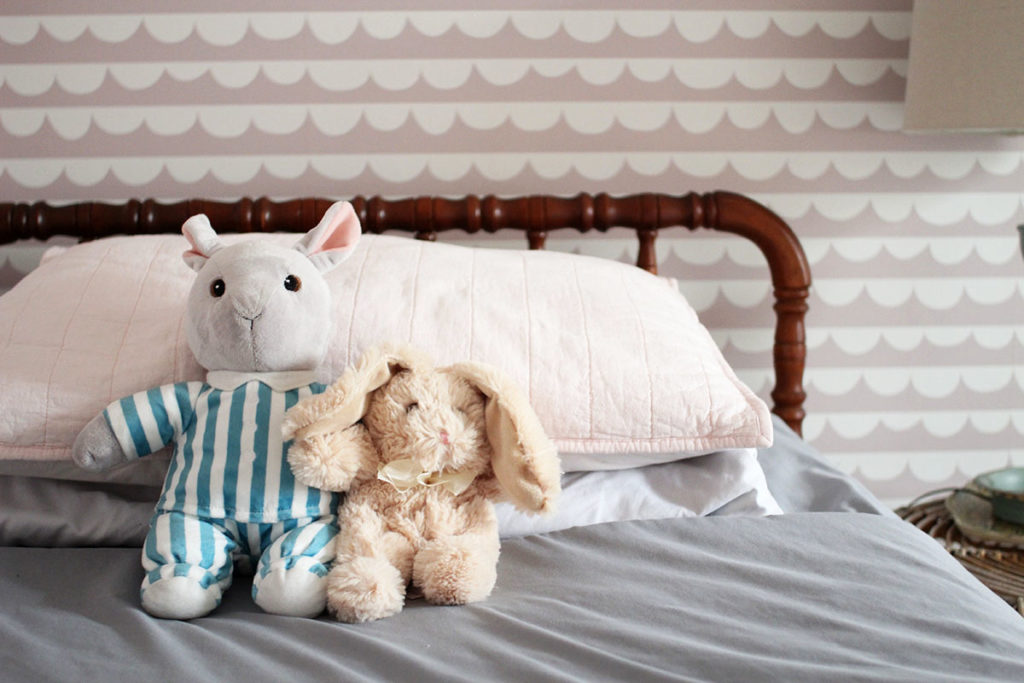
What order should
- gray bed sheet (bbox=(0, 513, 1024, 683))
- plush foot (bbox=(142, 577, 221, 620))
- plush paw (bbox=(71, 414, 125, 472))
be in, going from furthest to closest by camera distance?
1. plush paw (bbox=(71, 414, 125, 472))
2. plush foot (bbox=(142, 577, 221, 620))
3. gray bed sheet (bbox=(0, 513, 1024, 683))

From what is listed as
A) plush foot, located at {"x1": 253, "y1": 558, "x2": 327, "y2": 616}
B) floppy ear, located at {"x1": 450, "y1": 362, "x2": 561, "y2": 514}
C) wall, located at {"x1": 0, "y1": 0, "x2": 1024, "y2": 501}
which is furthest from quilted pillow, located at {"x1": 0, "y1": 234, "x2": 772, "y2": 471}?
wall, located at {"x1": 0, "y1": 0, "x2": 1024, "y2": 501}

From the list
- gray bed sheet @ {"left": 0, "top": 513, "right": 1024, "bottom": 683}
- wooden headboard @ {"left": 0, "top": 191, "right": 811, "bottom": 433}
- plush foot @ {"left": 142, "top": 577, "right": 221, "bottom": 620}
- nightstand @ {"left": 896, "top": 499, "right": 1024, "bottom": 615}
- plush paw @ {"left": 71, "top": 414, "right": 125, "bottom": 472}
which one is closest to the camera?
gray bed sheet @ {"left": 0, "top": 513, "right": 1024, "bottom": 683}

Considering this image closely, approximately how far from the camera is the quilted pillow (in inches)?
39.4

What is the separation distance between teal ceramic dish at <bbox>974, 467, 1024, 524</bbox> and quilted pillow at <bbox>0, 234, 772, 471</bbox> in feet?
1.77

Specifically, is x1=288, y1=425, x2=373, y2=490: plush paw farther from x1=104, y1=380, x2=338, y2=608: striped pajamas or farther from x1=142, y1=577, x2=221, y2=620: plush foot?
x1=142, y1=577, x2=221, y2=620: plush foot

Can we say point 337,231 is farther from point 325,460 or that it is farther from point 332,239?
point 325,460

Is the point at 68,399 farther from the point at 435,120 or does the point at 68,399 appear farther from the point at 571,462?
the point at 435,120

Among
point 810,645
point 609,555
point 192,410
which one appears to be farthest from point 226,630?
point 810,645

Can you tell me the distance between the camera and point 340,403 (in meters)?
0.86

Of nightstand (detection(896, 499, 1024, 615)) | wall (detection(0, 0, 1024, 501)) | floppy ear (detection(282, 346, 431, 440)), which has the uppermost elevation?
wall (detection(0, 0, 1024, 501))

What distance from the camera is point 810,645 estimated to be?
73 cm

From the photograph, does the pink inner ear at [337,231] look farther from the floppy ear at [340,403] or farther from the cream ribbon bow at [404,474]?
the cream ribbon bow at [404,474]

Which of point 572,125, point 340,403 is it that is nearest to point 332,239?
point 340,403

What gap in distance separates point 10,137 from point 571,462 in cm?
123
